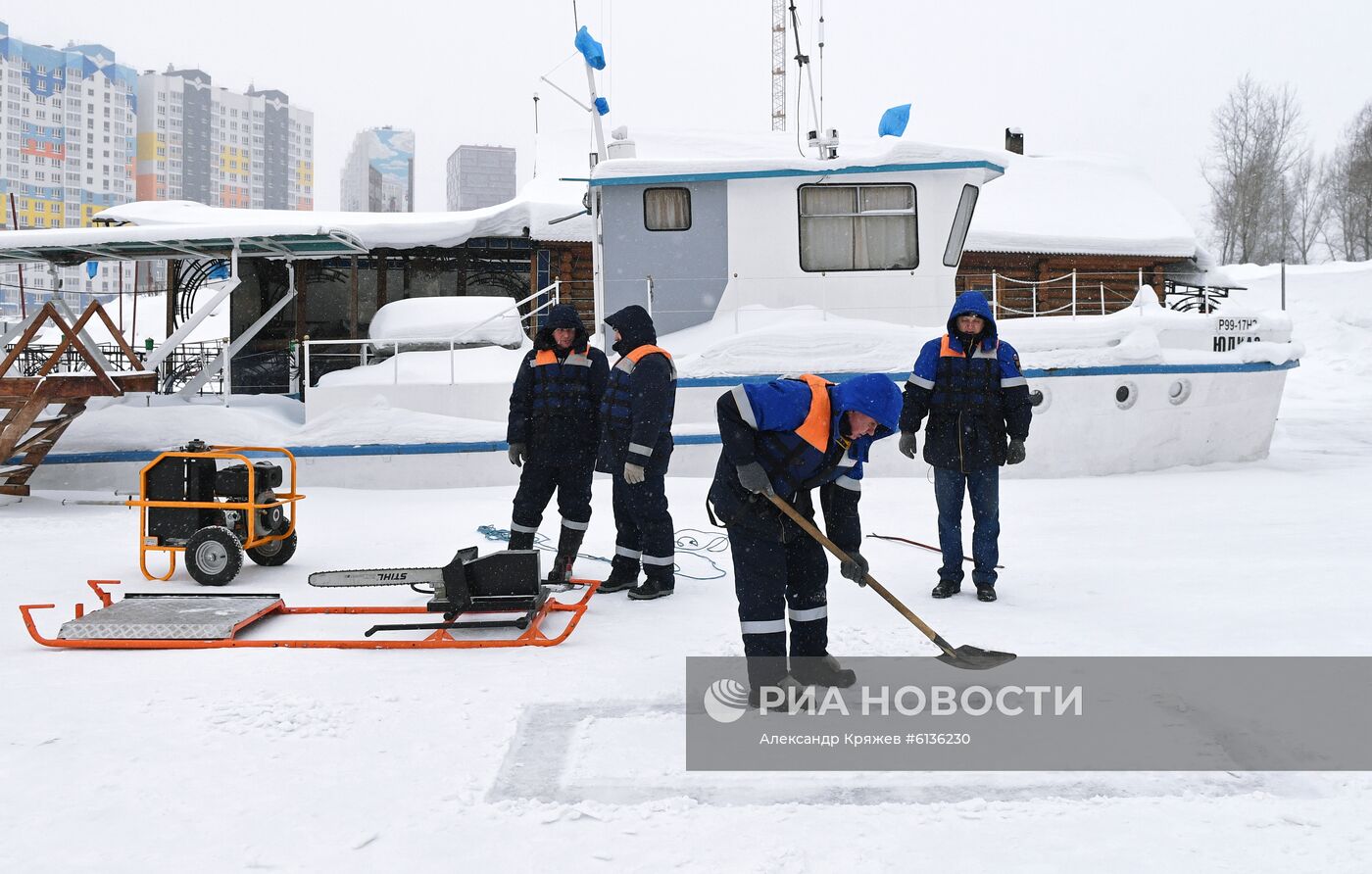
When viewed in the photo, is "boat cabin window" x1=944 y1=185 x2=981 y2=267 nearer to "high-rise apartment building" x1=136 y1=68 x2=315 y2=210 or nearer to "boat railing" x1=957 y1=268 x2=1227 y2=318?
"boat railing" x1=957 y1=268 x2=1227 y2=318

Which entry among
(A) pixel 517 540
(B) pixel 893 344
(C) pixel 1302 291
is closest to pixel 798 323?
(B) pixel 893 344

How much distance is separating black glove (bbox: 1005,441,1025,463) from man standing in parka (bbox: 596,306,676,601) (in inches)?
67.4

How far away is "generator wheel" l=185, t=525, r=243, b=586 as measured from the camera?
516cm

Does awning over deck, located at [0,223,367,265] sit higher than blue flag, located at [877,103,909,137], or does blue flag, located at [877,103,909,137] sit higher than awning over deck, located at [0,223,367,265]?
blue flag, located at [877,103,909,137]

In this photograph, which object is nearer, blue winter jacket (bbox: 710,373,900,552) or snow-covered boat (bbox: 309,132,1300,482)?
blue winter jacket (bbox: 710,373,900,552)

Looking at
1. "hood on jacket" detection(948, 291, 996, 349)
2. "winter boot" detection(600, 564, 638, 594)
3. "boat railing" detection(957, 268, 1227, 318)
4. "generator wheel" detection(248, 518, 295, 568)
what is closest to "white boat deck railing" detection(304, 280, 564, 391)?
"generator wheel" detection(248, 518, 295, 568)

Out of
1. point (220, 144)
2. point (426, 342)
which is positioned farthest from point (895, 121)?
point (220, 144)

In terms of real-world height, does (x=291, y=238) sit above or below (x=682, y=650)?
above

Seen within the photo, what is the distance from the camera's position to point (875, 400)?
291cm

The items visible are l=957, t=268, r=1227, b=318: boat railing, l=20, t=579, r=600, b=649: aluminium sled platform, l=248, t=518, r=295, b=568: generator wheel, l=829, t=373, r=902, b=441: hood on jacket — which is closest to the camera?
l=829, t=373, r=902, b=441: hood on jacket

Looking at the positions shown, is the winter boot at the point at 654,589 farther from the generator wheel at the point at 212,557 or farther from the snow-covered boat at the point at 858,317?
the snow-covered boat at the point at 858,317

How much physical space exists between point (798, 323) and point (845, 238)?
1256 mm

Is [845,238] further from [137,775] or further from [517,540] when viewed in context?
[137,775]

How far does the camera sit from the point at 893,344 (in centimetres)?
852
